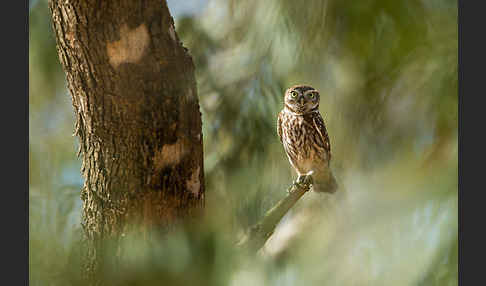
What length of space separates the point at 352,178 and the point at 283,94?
0.14 meters

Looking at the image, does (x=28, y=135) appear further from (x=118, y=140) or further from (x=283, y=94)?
(x=283, y=94)

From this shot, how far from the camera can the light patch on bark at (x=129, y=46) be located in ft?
2.33

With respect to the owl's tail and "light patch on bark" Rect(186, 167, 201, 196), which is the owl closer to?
the owl's tail

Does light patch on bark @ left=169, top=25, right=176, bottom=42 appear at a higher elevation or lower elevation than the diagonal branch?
higher

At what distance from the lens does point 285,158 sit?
868 mm

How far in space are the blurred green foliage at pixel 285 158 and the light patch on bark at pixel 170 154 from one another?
0.07 meters

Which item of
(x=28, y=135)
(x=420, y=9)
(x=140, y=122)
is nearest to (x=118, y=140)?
(x=140, y=122)

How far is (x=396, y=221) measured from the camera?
24.3 inches

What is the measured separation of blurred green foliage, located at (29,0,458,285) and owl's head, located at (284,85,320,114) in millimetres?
11

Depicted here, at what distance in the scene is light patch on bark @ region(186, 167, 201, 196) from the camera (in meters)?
0.78

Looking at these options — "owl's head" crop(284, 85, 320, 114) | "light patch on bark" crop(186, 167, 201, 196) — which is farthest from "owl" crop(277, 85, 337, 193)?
"light patch on bark" crop(186, 167, 201, 196)

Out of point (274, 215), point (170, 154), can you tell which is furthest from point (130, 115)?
point (274, 215)

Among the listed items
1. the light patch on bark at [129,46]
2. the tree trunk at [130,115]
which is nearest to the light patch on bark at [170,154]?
the tree trunk at [130,115]

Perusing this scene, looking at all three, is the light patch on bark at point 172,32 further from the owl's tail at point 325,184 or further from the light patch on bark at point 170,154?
the owl's tail at point 325,184
